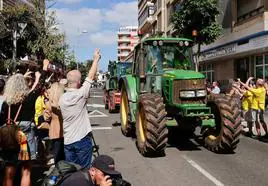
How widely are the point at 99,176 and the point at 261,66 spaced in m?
→ 21.0

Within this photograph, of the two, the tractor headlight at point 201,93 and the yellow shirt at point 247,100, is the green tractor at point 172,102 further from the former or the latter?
the yellow shirt at point 247,100

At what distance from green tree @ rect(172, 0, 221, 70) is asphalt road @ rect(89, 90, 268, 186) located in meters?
11.7

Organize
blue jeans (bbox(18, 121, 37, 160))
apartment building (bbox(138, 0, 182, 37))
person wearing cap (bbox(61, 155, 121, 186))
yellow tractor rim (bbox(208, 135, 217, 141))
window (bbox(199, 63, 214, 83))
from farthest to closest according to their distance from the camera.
Answer: apartment building (bbox(138, 0, 182, 37)) → window (bbox(199, 63, 214, 83)) → yellow tractor rim (bbox(208, 135, 217, 141)) → blue jeans (bbox(18, 121, 37, 160)) → person wearing cap (bbox(61, 155, 121, 186))

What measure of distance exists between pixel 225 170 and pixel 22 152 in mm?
4051

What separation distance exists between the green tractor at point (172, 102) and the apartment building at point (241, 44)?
36.3ft

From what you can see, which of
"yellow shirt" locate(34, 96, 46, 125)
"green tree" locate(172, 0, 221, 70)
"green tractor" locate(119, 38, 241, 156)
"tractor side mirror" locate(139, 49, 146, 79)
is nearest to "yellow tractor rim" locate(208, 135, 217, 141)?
"green tractor" locate(119, 38, 241, 156)

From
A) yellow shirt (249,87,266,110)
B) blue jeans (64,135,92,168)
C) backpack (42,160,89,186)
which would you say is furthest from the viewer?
yellow shirt (249,87,266,110)

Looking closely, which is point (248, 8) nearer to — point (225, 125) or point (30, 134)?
point (225, 125)

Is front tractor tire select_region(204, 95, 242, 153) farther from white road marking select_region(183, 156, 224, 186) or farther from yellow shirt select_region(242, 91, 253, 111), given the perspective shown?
yellow shirt select_region(242, 91, 253, 111)

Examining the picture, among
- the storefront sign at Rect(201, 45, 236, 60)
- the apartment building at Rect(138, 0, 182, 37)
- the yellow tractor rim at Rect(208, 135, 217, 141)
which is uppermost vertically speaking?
the apartment building at Rect(138, 0, 182, 37)

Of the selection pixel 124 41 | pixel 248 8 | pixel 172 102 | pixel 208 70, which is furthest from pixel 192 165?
pixel 124 41

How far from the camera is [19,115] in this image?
18.6 feet

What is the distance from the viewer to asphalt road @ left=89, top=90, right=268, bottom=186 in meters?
7.27

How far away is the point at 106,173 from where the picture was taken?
3.16 meters
